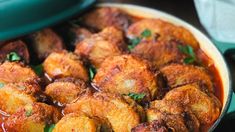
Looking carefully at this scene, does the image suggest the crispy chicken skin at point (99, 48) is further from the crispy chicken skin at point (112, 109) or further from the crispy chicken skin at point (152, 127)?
the crispy chicken skin at point (152, 127)

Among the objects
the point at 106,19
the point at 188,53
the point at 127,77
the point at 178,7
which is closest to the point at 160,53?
the point at 188,53

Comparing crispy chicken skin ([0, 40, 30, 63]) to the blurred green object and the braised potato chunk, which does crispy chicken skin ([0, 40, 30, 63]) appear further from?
the braised potato chunk

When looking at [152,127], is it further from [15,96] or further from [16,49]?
[16,49]

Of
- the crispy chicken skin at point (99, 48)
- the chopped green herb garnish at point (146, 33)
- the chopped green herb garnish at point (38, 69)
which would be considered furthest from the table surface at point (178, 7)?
the chopped green herb garnish at point (38, 69)

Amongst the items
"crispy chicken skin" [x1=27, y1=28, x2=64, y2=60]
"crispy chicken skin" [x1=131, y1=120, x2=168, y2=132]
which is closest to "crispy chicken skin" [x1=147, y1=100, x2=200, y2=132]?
"crispy chicken skin" [x1=131, y1=120, x2=168, y2=132]

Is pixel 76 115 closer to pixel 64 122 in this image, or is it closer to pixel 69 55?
pixel 64 122
